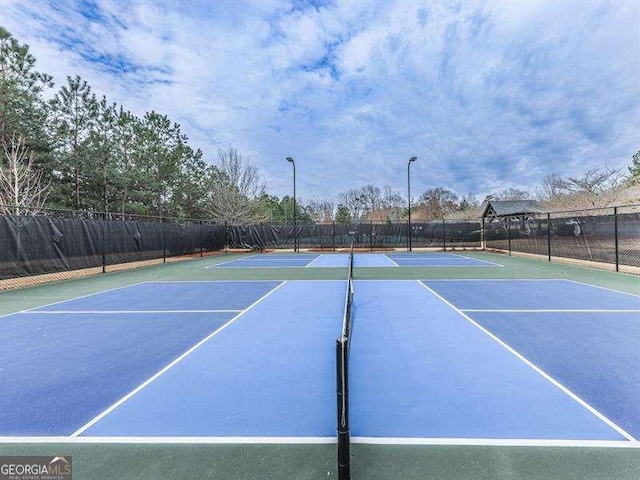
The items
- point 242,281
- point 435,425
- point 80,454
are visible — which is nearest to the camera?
point 80,454

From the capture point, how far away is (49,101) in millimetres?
21328

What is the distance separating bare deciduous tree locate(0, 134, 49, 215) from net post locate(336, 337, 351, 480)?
20.3 meters

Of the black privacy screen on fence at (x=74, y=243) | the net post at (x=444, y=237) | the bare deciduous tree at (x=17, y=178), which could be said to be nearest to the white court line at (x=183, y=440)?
the black privacy screen on fence at (x=74, y=243)

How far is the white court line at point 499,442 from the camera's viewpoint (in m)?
2.37

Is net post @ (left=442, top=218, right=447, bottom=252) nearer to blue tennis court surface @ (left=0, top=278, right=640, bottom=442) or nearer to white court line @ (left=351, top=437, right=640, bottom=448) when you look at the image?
blue tennis court surface @ (left=0, top=278, right=640, bottom=442)

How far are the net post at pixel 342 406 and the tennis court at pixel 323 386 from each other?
16 cm

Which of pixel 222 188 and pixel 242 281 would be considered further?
pixel 222 188

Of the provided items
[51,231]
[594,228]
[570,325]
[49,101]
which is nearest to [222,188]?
[49,101]

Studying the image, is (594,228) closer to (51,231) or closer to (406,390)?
(406,390)

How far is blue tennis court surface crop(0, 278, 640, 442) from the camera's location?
2.67 meters

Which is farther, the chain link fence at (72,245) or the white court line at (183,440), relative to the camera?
the chain link fence at (72,245)

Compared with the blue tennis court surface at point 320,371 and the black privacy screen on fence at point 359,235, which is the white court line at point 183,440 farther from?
the black privacy screen on fence at point 359,235

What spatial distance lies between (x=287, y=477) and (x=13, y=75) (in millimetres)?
26476

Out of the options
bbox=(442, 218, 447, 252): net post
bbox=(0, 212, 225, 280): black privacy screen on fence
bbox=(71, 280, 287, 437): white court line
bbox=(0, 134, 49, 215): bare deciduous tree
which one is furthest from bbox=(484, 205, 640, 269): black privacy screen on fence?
bbox=(0, 134, 49, 215): bare deciduous tree
